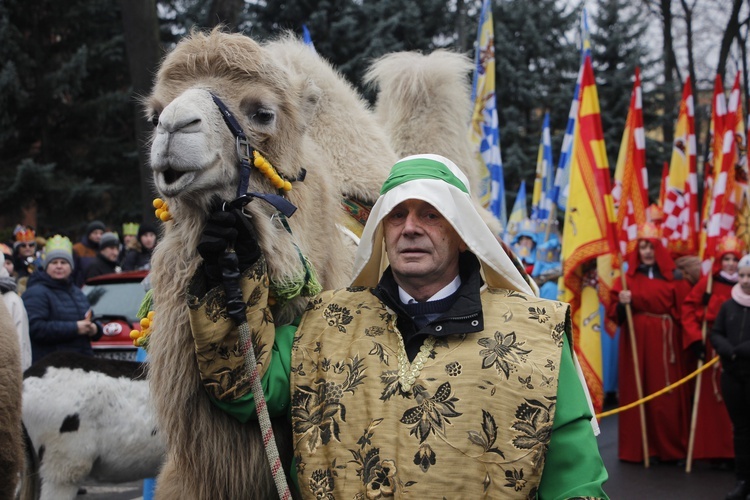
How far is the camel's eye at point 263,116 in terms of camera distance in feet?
8.24

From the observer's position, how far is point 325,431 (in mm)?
2297

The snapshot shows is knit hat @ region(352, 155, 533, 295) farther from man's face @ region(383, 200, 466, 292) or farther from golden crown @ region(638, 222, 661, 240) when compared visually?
golden crown @ region(638, 222, 661, 240)

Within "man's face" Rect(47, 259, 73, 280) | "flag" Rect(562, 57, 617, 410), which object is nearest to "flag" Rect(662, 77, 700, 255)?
"flag" Rect(562, 57, 617, 410)

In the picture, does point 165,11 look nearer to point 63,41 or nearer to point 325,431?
point 63,41

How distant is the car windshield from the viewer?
7.06m

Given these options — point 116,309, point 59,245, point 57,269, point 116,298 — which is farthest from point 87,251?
point 57,269

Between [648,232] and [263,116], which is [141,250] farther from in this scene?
[263,116]

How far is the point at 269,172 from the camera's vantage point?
245 cm

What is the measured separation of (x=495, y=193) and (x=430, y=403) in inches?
262

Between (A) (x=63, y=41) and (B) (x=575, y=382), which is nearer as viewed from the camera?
(B) (x=575, y=382)

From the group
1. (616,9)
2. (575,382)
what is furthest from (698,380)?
(616,9)

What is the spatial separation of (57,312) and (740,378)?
513 centimetres

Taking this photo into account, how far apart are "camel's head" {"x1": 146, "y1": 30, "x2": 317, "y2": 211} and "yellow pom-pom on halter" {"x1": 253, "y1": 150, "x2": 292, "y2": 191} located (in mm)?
22

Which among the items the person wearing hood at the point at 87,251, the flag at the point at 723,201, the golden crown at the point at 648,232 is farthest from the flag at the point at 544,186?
the person wearing hood at the point at 87,251
